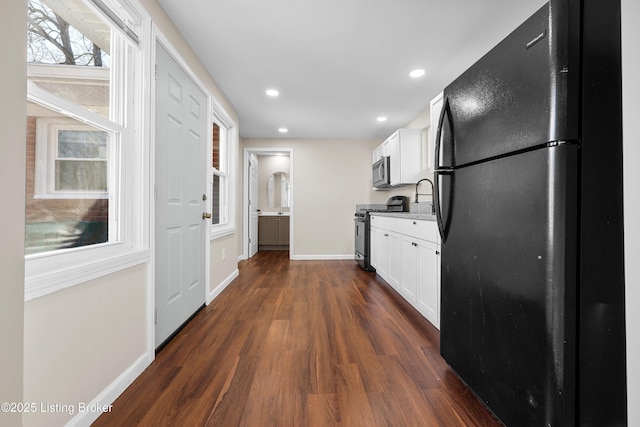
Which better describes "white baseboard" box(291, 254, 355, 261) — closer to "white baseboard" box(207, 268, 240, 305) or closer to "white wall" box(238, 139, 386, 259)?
"white wall" box(238, 139, 386, 259)

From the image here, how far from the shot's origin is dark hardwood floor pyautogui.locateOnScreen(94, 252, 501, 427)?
1.26m

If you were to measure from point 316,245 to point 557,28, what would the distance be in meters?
4.64

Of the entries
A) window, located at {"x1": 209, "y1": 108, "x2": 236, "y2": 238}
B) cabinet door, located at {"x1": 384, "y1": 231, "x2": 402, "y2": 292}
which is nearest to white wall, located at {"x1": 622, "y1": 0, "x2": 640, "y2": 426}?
cabinet door, located at {"x1": 384, "y1": 231, "x2": 402, "y2": 292}

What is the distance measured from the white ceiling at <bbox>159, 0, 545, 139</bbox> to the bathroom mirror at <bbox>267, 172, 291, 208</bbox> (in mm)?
3186

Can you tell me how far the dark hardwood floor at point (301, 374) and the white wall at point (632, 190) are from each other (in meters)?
0.55

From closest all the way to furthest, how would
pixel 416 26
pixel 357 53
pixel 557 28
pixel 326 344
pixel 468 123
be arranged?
pixel 557 28 < pixel 468 123 < pixel 326 344 < pixel 416 26 < pixel 357 53

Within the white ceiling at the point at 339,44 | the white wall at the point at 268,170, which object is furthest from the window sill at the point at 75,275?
the white wall at the point at 268,170

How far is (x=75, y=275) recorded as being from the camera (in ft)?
3.78

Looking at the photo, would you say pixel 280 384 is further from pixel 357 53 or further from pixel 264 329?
pixel 357 53

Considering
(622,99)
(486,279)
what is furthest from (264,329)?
(622,99)

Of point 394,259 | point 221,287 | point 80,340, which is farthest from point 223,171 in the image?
point 80,340

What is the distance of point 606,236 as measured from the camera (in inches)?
37.0

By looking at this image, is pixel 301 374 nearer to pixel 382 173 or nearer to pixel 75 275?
pixel 75 275

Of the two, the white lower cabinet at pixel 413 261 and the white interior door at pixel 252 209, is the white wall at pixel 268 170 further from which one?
the white lower cabinet at pixel 413 261
